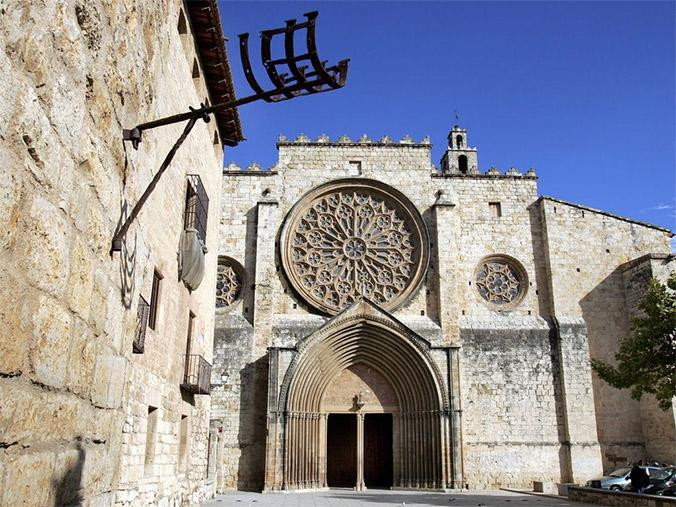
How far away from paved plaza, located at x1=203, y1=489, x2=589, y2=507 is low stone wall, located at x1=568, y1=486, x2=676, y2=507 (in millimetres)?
294

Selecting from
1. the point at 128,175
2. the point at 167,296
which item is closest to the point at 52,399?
the point at 128,175

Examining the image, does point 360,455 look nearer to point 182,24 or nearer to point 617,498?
point 617,498

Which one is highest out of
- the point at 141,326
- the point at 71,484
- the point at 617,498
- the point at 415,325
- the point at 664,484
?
the point at 415,325

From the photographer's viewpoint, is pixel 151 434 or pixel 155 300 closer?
pixel 151 434

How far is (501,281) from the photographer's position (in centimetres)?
2039

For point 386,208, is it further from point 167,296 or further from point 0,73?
point 0,73

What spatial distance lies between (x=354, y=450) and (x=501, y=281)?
7514mm

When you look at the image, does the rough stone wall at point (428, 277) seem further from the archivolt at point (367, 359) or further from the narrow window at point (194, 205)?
the narrow window at point (194, 205)

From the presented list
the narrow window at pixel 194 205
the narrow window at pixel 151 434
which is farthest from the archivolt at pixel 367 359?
the narrow window at pixel 151 434

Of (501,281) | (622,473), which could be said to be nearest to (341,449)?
(501,281)

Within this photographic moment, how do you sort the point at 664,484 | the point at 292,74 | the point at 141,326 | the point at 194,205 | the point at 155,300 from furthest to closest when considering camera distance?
the point at 664,484 < the point at 194,205 < the point at 155,300 < the point at 141,326 < the point at 292,74

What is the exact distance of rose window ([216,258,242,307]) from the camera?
765 inches

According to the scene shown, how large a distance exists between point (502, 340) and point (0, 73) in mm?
18826

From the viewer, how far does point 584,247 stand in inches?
804
